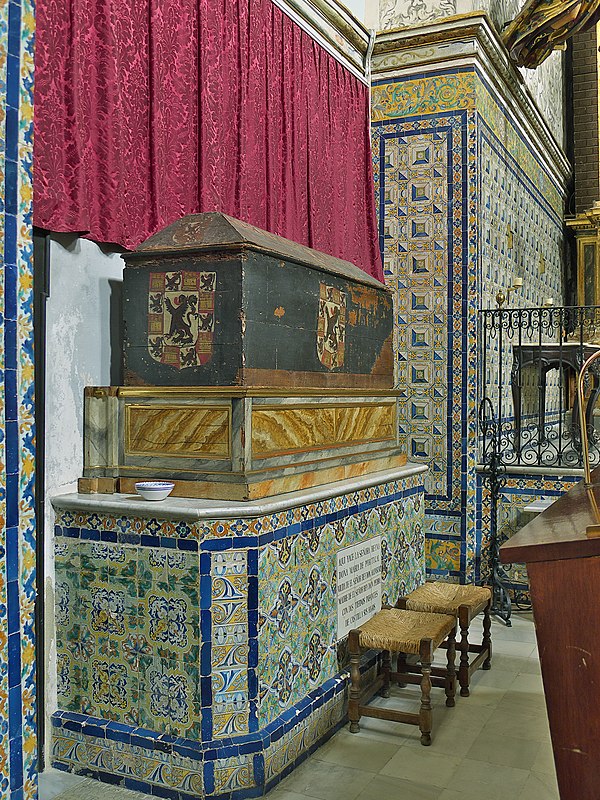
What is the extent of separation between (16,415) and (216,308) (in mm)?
1211

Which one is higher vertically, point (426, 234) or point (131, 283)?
point (426, 234)

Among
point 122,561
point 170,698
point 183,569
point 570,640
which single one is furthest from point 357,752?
point 570,640

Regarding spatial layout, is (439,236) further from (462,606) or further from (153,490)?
(153,490)

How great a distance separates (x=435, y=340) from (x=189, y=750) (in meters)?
3.87

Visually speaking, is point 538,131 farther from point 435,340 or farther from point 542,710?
point 542,710

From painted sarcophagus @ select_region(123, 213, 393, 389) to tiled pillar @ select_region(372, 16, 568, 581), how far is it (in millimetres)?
2479

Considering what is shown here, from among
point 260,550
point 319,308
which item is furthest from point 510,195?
point 260,550

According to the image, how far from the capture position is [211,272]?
11.4 ft

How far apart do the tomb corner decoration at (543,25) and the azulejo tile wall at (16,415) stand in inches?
197

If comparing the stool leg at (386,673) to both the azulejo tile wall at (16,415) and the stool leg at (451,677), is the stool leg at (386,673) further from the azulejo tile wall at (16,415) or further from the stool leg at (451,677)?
the azulejo tile wall at (16,415)

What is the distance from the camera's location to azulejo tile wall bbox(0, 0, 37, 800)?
94.8 inches

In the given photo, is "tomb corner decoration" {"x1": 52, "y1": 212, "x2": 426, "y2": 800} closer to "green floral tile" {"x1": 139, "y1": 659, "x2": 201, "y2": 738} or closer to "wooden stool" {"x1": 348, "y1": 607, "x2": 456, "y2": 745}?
"green floral tile" {"x1": 139, "y1": 659, "x2": 201, "y2": 738}

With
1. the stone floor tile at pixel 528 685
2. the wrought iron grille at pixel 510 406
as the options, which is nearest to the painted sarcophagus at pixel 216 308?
the stone floor tile at pixel 528 685

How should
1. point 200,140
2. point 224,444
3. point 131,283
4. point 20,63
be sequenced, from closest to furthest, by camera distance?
point 20,63, point 224,444, point 131,283, point 200,140
